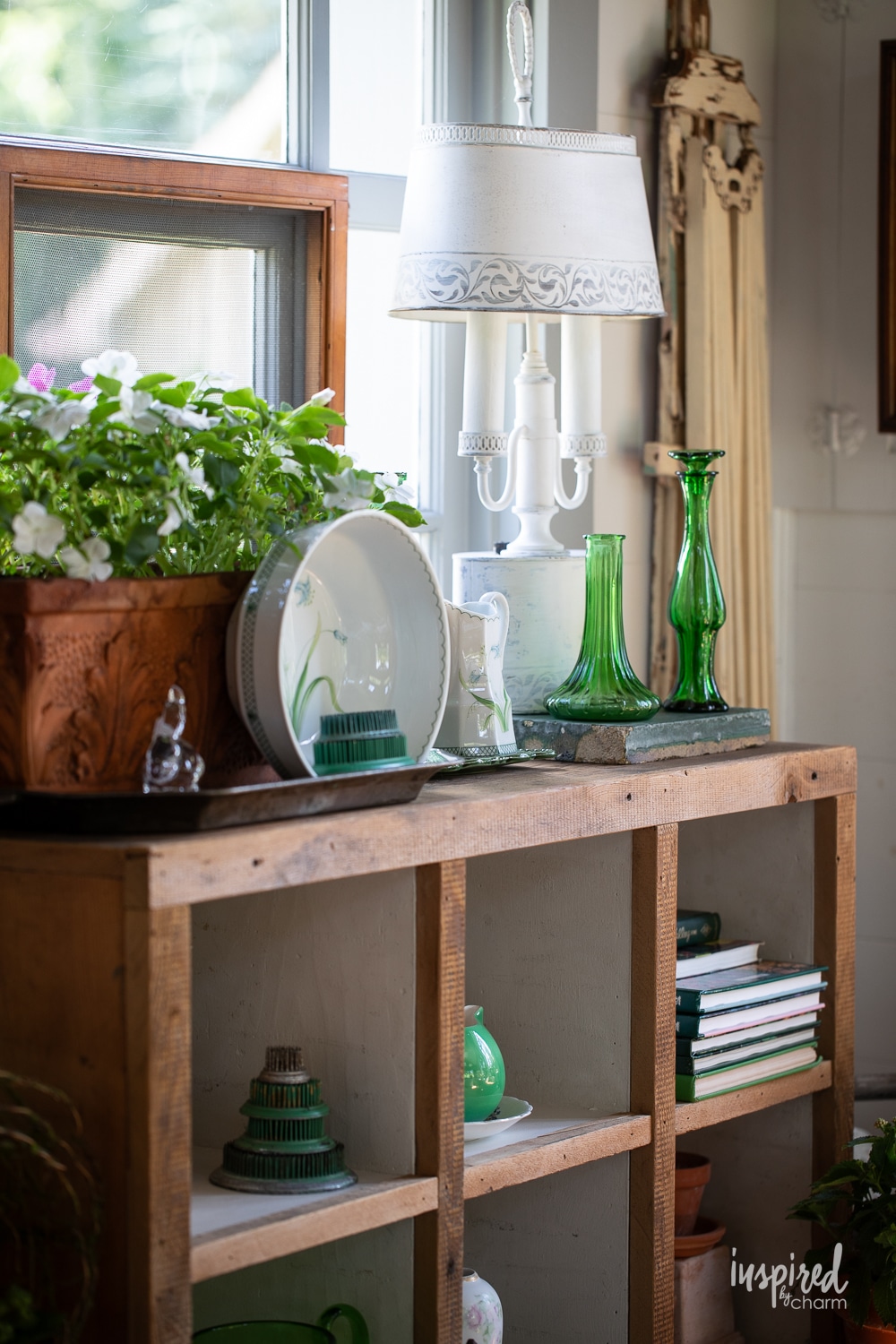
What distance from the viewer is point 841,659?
288cm

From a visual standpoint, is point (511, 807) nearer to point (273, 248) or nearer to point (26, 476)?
point (26, 476)

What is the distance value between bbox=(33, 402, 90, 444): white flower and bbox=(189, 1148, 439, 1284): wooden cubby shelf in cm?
65

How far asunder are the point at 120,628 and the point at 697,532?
83 cm

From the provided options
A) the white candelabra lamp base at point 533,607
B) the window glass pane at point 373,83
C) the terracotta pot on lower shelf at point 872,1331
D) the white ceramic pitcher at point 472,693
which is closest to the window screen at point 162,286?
the window glass pane at point 373,83

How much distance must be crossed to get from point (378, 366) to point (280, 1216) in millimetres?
1356

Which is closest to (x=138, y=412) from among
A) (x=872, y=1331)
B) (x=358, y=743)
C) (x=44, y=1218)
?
(x=358, y=743)

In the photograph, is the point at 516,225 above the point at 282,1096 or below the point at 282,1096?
above

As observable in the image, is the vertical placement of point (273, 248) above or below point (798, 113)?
below

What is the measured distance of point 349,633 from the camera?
1.62m

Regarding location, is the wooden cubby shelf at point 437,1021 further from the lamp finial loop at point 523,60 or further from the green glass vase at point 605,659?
the lamp finial loop at point 523,60

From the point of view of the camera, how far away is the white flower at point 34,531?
134 centimetres

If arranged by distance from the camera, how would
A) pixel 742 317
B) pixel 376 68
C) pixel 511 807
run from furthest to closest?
pixel 742 317, pixel 376 68, pixel 511 807

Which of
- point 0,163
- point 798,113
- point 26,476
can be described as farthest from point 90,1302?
point 798,113

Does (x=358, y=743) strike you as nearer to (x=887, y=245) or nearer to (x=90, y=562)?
(x=90, y=562)
